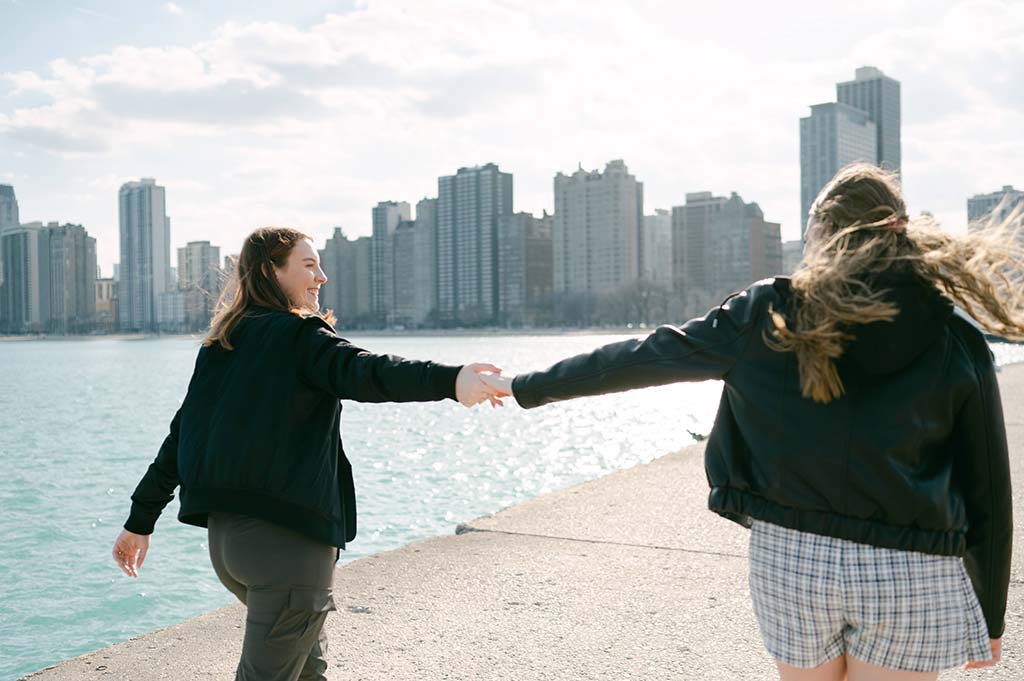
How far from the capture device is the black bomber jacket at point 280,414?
272 cm

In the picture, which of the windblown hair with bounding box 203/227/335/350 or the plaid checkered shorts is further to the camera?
the windblown hair with bounding box 203/227/335/350

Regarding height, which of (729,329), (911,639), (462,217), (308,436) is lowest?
(911,639)

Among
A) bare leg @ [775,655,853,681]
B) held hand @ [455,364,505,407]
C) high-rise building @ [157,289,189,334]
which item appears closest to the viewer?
bare leg @ [775,655,853,681]

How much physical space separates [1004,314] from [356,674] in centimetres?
291

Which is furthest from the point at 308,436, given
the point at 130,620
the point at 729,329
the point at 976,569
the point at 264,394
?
the point at 130,620

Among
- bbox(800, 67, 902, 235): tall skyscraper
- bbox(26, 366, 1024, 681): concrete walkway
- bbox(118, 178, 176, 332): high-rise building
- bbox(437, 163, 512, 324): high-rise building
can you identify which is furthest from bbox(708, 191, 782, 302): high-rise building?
bbox(26, 366, 1024, 681): concrete walkway

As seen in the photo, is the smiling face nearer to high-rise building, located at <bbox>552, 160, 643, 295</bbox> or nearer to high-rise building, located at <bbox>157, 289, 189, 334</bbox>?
high-rise building, located at <bbox>552, 160, 643, 295</bbox>

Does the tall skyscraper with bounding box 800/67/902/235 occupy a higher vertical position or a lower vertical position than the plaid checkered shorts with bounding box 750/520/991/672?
higher

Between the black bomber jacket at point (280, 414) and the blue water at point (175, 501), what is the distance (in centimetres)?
554

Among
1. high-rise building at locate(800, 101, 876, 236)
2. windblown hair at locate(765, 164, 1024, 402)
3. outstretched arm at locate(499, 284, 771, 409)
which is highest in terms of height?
high-rise building at locate(800, 101, 876, 236)

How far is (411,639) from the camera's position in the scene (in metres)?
4.48

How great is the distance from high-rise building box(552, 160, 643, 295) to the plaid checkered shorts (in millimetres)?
166202

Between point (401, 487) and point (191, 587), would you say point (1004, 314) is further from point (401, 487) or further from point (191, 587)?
point (401, 487)

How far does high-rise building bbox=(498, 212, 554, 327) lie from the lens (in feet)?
560
